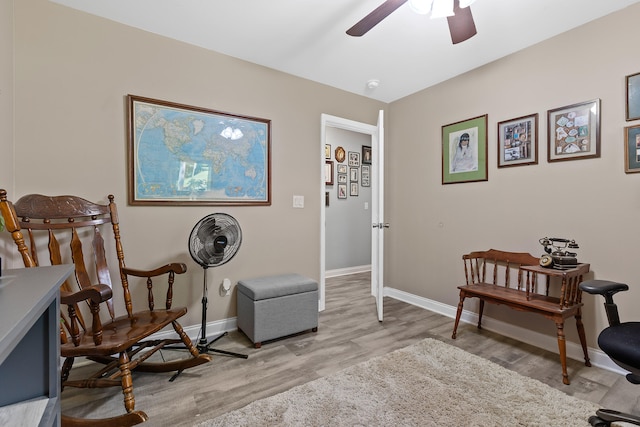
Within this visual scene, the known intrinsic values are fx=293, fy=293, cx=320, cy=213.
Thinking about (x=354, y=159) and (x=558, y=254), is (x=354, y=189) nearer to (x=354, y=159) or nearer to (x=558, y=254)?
(x=354, y=159)

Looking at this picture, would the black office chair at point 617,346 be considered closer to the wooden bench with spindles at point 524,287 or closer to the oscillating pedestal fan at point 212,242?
the wooden bench with spindles at point 524,287

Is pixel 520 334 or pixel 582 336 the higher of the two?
pixel 582 336

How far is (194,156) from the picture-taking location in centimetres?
243

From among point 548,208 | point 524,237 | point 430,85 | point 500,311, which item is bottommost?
point 500,311

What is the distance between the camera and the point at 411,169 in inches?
136

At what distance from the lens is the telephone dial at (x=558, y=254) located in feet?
6.56

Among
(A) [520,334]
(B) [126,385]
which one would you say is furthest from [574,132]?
(B) [126,385]

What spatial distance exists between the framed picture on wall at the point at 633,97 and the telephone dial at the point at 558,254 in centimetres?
91

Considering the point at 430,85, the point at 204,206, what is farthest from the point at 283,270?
the point at 430,85

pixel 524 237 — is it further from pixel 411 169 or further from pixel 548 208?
pixel 411 169

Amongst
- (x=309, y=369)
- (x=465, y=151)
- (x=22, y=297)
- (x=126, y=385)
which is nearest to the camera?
(x=22, y=297)

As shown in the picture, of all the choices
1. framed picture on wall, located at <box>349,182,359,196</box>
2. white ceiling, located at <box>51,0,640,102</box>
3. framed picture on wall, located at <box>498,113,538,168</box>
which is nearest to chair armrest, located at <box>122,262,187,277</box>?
white ceiling, located at <box>51,0,640,102</box>

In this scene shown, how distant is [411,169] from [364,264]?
7.39 ft

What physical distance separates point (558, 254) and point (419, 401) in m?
1.43
